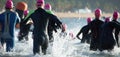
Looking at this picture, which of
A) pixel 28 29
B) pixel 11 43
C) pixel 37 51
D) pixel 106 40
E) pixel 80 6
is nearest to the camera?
pixel 37 51

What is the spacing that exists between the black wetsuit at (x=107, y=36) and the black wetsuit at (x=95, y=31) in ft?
0.80

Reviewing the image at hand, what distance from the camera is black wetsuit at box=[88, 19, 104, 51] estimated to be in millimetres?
19016

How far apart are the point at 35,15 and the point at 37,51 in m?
1.17

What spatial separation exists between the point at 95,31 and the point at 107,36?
1.86 ft

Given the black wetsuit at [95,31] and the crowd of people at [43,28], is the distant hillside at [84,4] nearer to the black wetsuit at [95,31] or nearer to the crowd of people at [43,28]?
the black wetsuit at [95,31]

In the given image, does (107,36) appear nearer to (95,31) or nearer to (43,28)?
(95,31)

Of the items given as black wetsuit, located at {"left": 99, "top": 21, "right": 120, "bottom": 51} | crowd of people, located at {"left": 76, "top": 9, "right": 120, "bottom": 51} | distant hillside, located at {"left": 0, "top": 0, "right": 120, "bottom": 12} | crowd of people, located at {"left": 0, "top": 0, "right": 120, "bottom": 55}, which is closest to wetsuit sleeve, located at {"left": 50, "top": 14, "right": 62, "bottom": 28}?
crowd of people, located at {"left": 0, "top": 0, "right": 120, "bottom": 55}

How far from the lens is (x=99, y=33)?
19250 millimetres

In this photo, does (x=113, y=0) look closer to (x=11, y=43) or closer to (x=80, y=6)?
(x=80, y=6)

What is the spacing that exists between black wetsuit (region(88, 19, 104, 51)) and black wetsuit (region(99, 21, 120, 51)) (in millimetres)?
245

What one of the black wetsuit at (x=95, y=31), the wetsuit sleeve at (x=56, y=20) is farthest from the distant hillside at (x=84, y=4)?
the wetsuit sleeve at (x=56, y=20)

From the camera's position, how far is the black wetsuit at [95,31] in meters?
19.0

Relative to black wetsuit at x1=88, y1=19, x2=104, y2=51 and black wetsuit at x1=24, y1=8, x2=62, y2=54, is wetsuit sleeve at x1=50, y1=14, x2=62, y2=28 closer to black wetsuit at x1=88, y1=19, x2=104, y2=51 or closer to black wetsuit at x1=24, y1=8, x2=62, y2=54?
black wetsuit at x1=24, y1=8, x2=62, y2=54

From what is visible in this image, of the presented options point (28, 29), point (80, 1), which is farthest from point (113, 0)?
point (28, 29)
